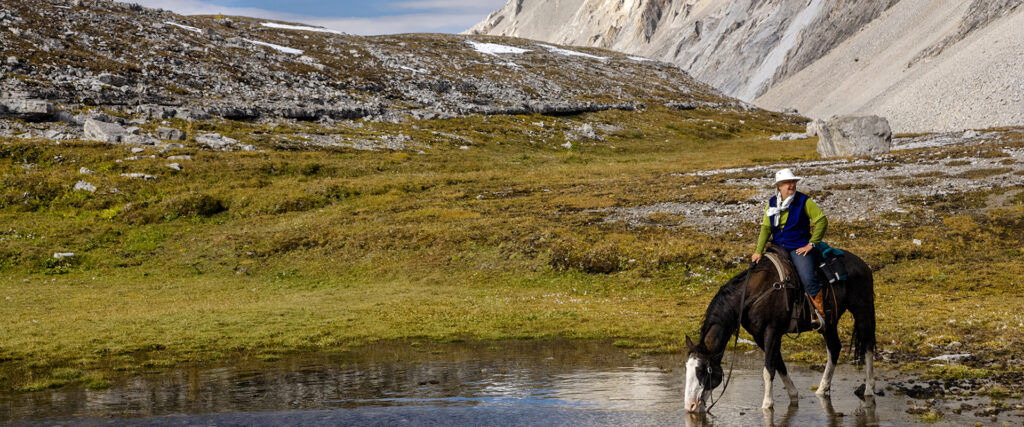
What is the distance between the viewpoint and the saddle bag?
13508mm

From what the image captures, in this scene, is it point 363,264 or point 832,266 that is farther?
point 363,264

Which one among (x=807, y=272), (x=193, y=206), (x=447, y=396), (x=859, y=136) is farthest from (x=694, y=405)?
(x=859, y=136)

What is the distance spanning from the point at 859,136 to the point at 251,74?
92.9 metres

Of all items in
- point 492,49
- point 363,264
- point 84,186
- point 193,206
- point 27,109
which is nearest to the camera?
point 363,264

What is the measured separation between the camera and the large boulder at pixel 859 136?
6975 centimetres

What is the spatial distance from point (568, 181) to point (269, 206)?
86.0 ft

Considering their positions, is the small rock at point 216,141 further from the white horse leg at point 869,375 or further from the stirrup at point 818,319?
the white horse leg at point 869,375

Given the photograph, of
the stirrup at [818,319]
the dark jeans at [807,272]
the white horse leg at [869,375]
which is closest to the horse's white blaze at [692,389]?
the dark jeans at [807,272]

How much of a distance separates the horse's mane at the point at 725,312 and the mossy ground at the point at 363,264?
5.99m

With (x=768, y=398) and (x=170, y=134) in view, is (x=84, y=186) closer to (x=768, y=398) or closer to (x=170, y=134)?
(x=170, y=134)

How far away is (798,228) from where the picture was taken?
1353 cm

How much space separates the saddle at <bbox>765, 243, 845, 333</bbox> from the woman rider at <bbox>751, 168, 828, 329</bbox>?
0.11 m

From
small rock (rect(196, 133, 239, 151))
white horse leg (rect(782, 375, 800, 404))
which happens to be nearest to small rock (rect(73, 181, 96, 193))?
small rock (rect(196, 133, 239, 151))

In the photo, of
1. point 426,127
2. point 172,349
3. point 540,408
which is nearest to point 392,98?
point 426,127
